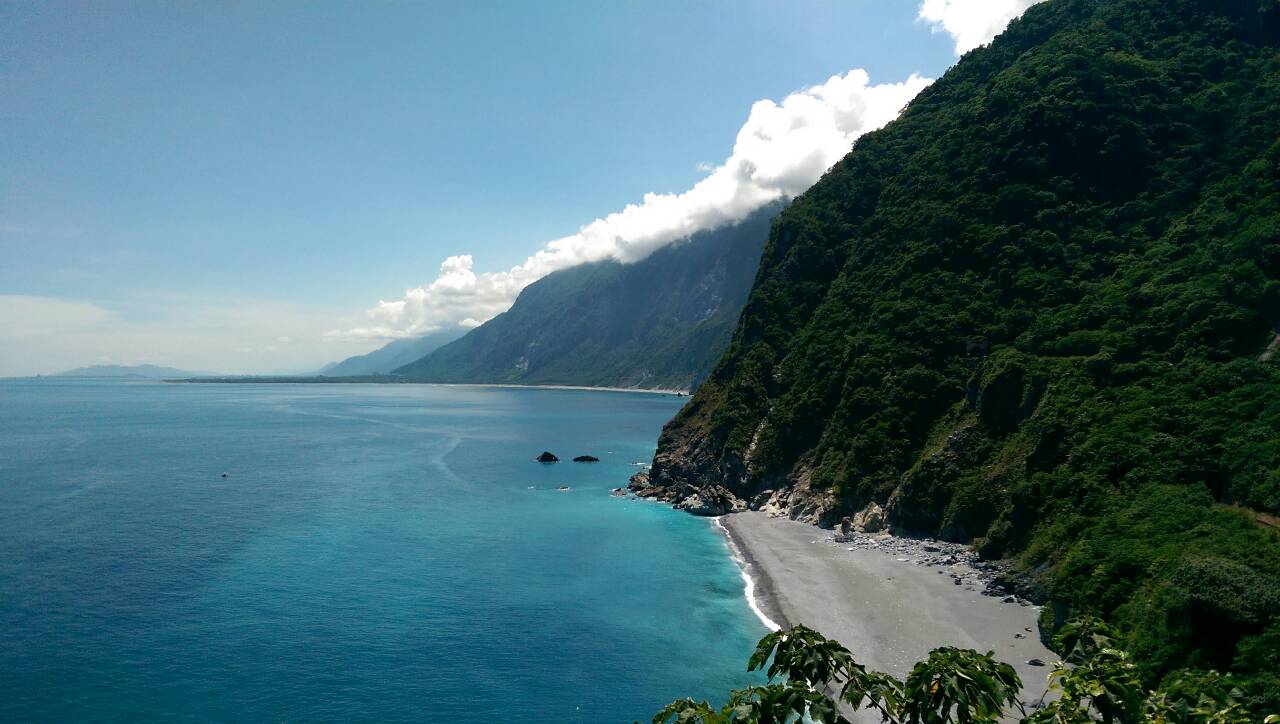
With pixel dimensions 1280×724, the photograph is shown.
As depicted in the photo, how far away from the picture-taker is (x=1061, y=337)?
77000mm

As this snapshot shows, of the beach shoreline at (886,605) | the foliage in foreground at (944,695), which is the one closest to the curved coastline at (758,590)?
the beach shoreline at (886,605)

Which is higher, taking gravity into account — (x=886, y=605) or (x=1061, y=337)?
(x=1061, y=337)

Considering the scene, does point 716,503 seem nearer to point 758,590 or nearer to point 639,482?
point 639,482

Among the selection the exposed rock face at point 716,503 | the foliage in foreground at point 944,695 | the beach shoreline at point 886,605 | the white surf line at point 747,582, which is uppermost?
the foliage in foreground at point 944,695

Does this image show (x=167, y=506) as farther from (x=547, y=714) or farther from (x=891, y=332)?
(x=891, y=332)

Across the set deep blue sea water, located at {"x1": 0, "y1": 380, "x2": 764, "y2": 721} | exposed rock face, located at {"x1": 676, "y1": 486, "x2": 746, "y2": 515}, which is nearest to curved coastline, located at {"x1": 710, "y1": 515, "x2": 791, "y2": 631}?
deep blue sea water, located at {"x1": 0, "y1": 380, "x2": 764, "y2": 721}

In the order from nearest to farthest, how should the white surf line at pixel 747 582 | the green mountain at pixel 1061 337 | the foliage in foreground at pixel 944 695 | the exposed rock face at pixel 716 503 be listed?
the foliage in foreground at pixel 944 695
the green mountain at pixel 1061 337
the white surf line at pixel 747 582
the exposed rock face at pixel 716 503

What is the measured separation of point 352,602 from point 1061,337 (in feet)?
253

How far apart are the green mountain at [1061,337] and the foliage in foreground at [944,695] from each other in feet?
75.9

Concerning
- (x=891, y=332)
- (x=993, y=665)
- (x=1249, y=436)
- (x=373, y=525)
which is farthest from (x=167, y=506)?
(x=1249, y=436)

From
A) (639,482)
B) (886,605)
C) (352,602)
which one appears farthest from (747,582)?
(639,482)

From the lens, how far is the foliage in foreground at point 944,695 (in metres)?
13.5

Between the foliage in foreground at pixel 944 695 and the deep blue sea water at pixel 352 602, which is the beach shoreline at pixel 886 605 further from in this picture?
the foliage in foreground at pixel 944 695

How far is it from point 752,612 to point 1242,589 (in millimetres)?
33372
